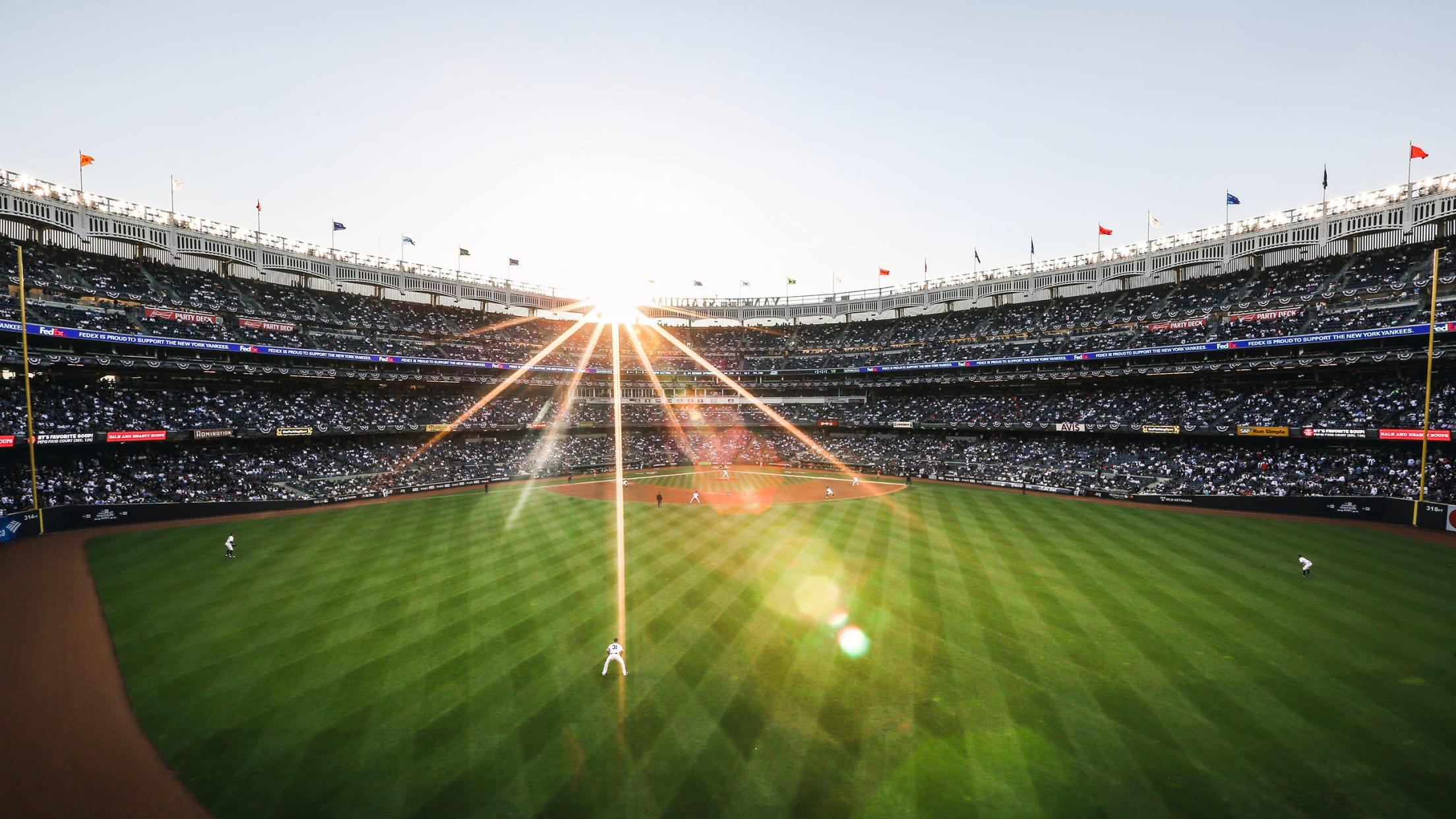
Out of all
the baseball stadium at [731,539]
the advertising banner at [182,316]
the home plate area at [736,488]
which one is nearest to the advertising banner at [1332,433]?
the baseball stadium at [731,539]

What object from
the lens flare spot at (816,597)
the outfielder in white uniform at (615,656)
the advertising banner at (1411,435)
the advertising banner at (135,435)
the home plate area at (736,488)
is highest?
the advertising banner at (135,435)

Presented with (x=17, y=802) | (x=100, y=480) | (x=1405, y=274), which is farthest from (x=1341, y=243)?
(x=100, y=480)

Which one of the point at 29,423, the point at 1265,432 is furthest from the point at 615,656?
the point at 1265,432

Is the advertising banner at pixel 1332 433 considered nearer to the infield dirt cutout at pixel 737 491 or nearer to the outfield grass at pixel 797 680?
the outfield grass at pixel 797 680

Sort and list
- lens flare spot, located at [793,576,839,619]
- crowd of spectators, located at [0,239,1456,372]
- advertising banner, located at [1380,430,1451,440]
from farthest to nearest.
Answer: crowd of spectators, located at [0,239,1456,372] < advertising banner, located at [1380,430,1451,440] < lens flare spot, located at [793,576,839,619]

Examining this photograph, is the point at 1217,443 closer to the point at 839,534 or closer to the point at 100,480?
the point at 839,534

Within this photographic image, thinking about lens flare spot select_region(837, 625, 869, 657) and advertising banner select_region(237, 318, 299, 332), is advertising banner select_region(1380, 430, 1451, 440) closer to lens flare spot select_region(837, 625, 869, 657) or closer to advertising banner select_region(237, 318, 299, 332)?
lens flare spot select_region(837, 625, 869, 657)

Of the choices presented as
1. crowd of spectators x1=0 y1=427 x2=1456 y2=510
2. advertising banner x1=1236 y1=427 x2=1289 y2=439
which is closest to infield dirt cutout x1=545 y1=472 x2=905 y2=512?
crowd of spectators x1=0 y1=427 x2=1456 y2=510
